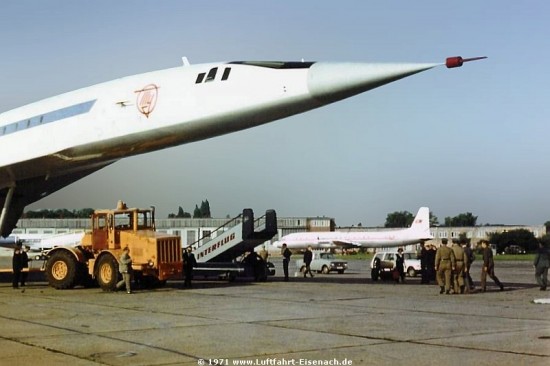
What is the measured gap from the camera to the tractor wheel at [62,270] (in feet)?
63.5

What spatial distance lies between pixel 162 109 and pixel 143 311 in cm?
535

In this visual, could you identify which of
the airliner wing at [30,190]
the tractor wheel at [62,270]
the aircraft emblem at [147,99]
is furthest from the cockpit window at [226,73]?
the tractor wheel at [62,270]

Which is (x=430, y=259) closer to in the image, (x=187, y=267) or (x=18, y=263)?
(x=187, y=267)

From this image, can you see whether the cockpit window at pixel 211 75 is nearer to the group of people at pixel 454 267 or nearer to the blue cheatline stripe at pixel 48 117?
the blue cheatline stripe at pixel 48 117

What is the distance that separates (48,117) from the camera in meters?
18.6

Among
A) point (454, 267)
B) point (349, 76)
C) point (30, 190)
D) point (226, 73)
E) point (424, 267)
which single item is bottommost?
point (424, 267)

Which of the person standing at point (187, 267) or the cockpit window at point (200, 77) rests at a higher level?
the cockpit window at point (200, 77)

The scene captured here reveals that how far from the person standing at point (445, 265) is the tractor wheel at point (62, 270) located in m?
9.35

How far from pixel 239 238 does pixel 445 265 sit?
777 cm

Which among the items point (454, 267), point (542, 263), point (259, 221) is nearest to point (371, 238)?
point (259, 221)

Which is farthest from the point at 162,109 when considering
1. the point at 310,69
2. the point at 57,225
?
the point at 57,225

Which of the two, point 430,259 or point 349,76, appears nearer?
point 349,76

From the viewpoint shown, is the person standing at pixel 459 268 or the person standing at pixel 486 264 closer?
the person standing at pixel 459 268

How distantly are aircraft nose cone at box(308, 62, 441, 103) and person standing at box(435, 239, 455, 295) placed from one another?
16.7ft
